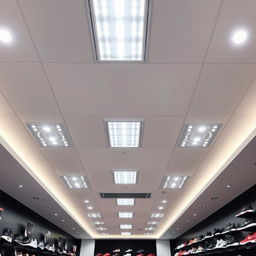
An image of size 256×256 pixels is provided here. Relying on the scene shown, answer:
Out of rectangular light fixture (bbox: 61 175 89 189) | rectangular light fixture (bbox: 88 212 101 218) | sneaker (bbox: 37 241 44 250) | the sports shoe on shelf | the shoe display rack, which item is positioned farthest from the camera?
rectangular light fixture (bbox: 88 212 101 218)

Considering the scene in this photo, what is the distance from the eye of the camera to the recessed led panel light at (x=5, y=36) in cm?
217

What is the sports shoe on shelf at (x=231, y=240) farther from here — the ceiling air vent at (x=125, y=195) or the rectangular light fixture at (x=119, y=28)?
the rectangular light fixture at (x=119, y=28)

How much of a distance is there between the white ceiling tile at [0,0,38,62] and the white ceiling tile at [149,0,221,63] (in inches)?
45.0

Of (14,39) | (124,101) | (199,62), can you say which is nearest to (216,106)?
(199,62)

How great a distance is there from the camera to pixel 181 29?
7.00ft

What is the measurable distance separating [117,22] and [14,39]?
98cm

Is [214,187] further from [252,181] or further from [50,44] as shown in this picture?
[50,44]

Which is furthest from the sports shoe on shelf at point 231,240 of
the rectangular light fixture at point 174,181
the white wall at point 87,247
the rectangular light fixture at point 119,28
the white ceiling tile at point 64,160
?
the white wall at point 87,247

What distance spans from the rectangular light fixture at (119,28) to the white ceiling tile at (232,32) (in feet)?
2.15

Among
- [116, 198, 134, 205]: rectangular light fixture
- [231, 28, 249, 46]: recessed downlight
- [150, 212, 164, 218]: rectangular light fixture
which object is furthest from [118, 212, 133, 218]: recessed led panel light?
[231, 28, 249, 46]: recessed downlight

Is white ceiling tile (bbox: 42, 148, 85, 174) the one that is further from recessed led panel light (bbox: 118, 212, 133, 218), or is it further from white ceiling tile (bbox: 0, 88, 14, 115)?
recessed led panel light (bbox: 118, 212, 133, 218)

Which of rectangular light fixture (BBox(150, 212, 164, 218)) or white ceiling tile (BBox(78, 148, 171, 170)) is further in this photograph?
rectangular light fixture (BBox(150, 212, 164, 218))

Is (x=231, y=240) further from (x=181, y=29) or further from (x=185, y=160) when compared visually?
(x=181, y=29)

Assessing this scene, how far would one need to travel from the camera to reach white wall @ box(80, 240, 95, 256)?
15367 mm
